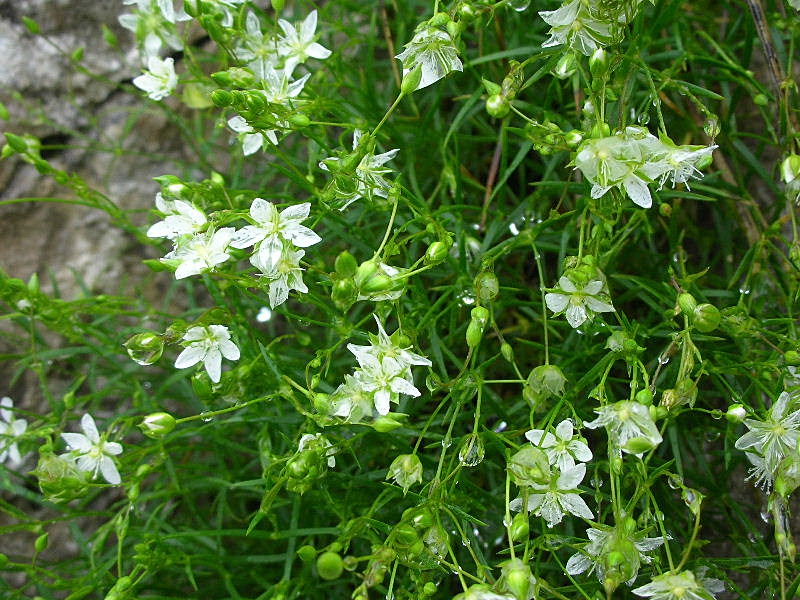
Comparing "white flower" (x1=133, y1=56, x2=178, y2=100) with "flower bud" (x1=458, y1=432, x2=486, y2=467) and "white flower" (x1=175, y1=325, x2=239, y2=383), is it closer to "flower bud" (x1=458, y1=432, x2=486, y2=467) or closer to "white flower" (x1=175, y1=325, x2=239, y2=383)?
"white flower" (x1=175, y1=325, x2=239, y2=383)

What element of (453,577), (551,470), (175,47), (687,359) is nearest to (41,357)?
(175,47)

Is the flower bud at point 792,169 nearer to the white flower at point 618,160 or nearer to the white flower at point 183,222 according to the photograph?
the white flower at point 618,160

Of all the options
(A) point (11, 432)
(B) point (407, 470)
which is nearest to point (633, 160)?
(B) point (407, 470)

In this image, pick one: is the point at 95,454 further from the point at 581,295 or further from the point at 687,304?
the point at 687,304

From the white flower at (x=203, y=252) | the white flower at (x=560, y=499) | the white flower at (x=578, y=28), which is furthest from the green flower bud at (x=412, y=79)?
the white flower at (x=560, y=499)

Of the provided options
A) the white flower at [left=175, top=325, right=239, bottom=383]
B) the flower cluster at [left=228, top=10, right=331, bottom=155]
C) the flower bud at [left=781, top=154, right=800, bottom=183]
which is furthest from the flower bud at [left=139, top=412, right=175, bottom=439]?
the flower bud at [left=781, top=154, right=800, bottom=183]

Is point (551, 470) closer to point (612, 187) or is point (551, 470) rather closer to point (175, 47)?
point (612, 187)
